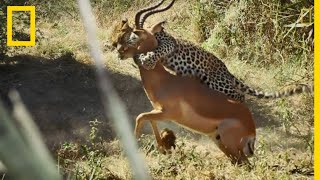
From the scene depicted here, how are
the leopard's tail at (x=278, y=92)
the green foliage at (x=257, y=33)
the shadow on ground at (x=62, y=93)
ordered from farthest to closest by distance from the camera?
1. the green foliage at (x=257, y=33)
2. the shadow on ground at (x=62, y=93)
3. the leopard's tail at (x=278, y=92)

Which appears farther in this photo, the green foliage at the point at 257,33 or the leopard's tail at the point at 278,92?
the green foliage at the point at 257,33

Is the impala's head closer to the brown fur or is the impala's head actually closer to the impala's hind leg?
the brown fur

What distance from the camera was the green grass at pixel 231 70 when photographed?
4168 millimetres

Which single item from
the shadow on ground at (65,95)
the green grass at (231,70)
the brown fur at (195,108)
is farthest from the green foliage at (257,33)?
the brown fur at (195,108)

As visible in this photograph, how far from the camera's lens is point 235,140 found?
412 cm

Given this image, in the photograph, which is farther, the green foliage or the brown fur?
the green foliage

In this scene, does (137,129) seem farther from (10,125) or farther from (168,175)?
(10,125)

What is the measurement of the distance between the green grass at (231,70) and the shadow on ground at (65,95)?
0.22 m

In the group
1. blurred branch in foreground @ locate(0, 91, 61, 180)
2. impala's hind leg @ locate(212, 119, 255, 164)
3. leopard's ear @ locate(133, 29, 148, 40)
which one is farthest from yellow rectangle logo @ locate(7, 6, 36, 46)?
blurred branch in foreground @ locate(0, 91, 61, 180)

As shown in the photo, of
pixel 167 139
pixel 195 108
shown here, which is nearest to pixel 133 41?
pixel 195 108

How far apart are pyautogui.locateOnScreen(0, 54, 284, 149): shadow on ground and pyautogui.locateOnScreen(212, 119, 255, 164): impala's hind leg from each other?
1.76m

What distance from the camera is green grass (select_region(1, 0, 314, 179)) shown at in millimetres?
4168

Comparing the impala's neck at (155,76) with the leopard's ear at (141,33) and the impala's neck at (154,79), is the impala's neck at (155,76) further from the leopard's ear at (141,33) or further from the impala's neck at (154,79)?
the leopard's ear at (141,33)

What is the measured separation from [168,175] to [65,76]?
387cm
